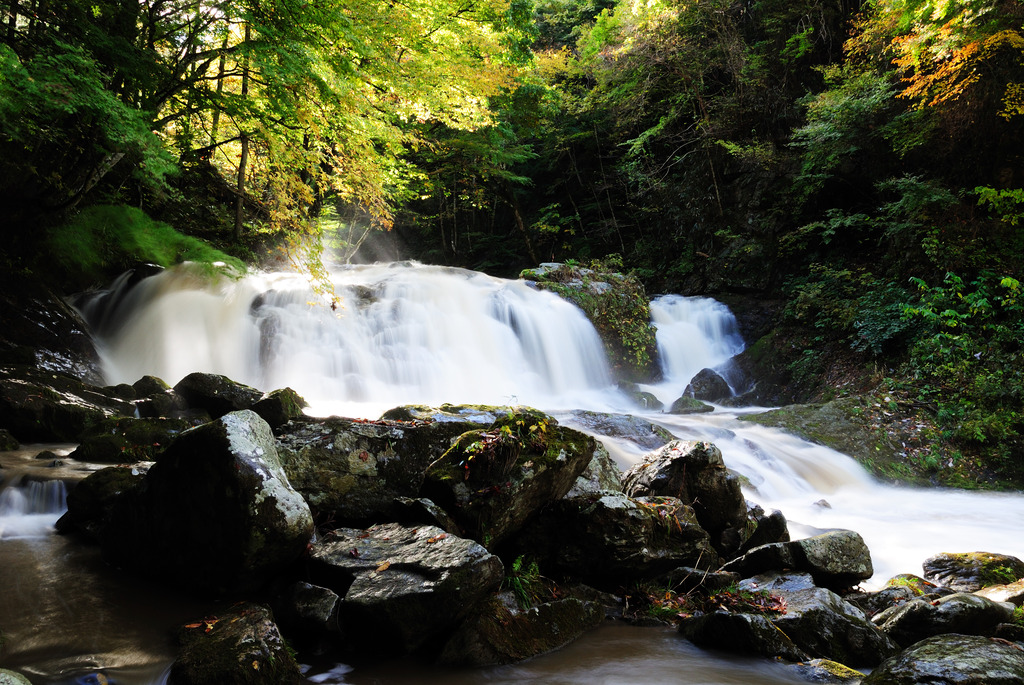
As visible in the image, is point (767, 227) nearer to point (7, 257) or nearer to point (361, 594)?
point (361, 594)

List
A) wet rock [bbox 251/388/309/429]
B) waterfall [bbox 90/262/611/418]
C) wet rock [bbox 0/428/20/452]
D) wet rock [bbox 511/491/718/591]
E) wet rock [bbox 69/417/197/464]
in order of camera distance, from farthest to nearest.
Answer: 1. waterfall [bbox 90/262/611/418]
2. wet rock [bbox 251/388/309/429]
3. wet rock [bbox 0/428/20/452]
4. wet rock [bbox 69/417/197/464]
5. wet rock [bbox 511/491/718/591]

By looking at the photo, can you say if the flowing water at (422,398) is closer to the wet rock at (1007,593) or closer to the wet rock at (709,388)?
the wet rock at (709,388)

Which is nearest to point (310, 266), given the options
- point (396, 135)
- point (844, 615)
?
point (396, 135)

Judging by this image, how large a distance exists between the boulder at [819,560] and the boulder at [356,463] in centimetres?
275

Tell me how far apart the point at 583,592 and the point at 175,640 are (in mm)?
2649

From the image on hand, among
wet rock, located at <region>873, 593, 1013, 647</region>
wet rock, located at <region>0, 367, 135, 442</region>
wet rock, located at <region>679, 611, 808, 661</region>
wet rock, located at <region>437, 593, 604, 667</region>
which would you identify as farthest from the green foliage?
wet rock, located at <region>873, 593, 1013, 647</region>

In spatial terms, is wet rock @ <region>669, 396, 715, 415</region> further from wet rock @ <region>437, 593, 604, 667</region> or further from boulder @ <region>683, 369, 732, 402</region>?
wet rock @ <region>437, 593, 604, 667</region>

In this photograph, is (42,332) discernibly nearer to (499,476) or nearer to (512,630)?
(499,476)

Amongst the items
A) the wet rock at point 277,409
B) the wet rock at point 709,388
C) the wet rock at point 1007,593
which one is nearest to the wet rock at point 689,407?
the wet rock at point 709,388

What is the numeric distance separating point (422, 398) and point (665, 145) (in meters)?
14.4

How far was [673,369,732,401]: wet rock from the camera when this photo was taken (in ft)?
42.9

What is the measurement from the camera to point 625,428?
342 inches

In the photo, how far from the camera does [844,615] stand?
3635 millimetres

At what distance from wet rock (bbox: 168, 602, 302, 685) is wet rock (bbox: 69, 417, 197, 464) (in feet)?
10.8
